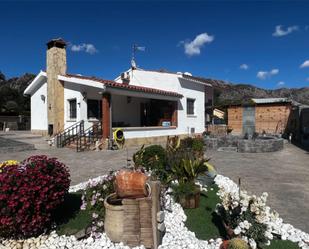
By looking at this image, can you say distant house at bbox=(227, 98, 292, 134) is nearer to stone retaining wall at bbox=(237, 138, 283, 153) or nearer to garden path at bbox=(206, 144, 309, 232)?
stone retaining wall at bbox=(237, 138, 283, 153)

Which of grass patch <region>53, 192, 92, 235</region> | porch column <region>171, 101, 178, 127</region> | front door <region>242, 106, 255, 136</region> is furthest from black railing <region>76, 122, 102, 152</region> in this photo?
front door <region>242, 106, 255, 136</region>

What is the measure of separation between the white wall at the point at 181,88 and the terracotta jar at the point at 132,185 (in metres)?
14.2

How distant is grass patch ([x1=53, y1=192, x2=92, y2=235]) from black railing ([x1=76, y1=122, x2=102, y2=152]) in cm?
906

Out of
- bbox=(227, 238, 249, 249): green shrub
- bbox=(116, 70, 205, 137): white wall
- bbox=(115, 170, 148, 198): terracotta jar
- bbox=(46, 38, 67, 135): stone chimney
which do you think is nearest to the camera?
bbox=(227, 238, 249, 249): green shrub

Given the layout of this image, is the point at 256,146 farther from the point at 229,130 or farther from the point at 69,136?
the point at 229,130

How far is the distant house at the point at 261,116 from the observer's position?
21828mm

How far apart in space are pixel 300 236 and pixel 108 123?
36.1 feet

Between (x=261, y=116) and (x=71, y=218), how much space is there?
69.4 ft

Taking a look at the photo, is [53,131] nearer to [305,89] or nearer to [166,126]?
[166,126]

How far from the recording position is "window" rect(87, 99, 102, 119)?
656 inches

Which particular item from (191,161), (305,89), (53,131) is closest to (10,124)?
(53,131)

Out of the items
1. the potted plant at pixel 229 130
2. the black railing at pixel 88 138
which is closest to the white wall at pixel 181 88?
the potted plant at pixel 229 130

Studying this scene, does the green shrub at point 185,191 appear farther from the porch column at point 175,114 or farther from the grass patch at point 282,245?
the porch column at point 175,114

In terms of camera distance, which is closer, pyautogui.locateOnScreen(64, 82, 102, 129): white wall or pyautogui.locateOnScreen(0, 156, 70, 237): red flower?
pyautogui.locateOnScreen(0, 156, 70, 237): red flower
